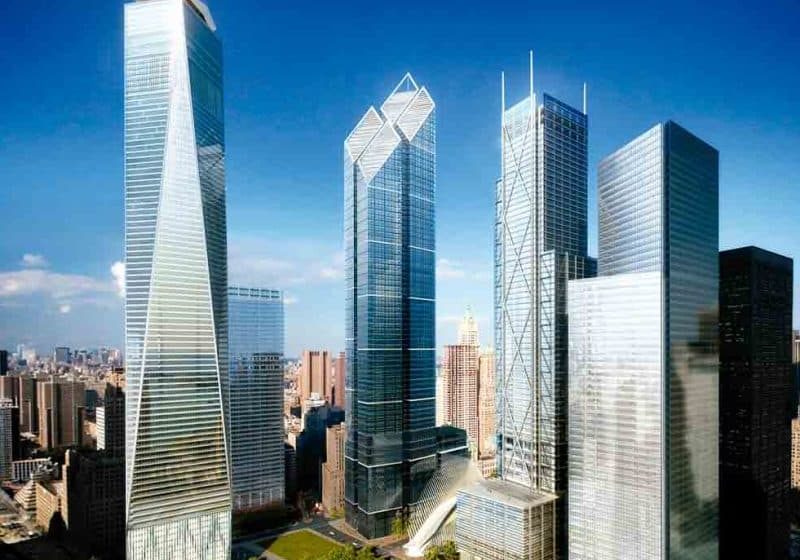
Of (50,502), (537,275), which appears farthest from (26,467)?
(537,275)

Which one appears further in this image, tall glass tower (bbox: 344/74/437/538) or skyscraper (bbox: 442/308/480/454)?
skyscraper (bbox: 442/308/480/454)

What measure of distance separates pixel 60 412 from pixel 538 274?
2849 inches

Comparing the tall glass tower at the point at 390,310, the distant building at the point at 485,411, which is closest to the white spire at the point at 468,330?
the distant building at the point at 485,411

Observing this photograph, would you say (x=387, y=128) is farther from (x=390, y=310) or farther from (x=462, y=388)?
(x=462, y=388)

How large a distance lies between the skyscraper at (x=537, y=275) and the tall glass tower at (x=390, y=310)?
11.8 m

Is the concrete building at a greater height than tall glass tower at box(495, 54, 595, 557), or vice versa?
tall glass tower at box(495, 54, 595, 557)

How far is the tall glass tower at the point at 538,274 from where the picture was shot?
152 ft

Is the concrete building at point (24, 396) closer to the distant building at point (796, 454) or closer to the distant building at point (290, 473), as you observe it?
the distant building at point (290, 473)

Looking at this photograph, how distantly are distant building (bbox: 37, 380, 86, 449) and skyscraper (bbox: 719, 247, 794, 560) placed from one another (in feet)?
270

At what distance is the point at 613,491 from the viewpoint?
121 feet

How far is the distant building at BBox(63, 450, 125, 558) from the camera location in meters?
48.4

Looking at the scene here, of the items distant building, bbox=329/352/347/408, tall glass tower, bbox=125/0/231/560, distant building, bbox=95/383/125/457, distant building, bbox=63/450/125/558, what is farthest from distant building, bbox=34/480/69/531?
distant building, bbox=329/352/347/408

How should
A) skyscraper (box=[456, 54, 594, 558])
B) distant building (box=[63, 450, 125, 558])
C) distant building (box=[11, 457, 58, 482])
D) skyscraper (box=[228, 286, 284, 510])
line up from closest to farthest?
skyscraper (box=[456, 54, 594, 558])
distant building (box=[63, 450, 125, 558])
skyscraper (box=[228, 286, 284, 510])
distant building (box=[11, 457, 58, 482])

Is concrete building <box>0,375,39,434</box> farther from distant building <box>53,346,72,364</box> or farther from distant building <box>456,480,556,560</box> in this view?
distant building <box>456,480,556,560</box>
